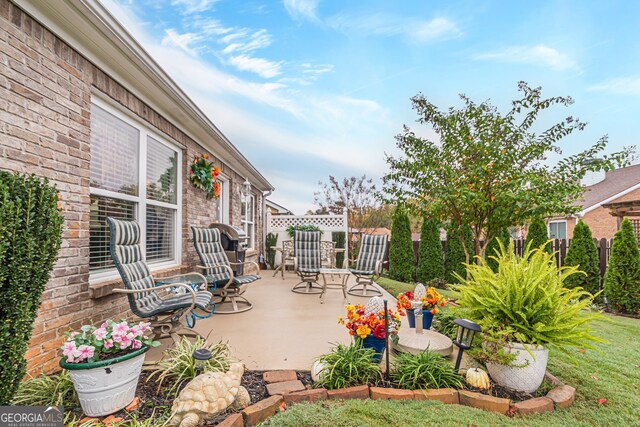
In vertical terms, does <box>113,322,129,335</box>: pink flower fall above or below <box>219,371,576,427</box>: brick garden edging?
above

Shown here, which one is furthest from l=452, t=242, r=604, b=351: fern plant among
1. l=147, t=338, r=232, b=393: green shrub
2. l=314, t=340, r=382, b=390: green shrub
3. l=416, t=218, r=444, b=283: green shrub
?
l=416, t=218, r=444, b=283: green shrub

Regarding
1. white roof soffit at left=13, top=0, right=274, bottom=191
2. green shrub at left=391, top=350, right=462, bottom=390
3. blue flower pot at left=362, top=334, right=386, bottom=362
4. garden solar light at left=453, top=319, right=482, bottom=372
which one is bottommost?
green shrub at left=391, top=350, right=462, bottom=390

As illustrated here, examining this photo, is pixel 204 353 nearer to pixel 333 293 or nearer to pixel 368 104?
pixel 333 293

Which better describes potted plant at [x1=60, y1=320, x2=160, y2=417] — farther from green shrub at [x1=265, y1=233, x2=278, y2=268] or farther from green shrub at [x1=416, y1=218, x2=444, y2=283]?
green shrub at [x1=265, y1=233, x2=278, y2=268]

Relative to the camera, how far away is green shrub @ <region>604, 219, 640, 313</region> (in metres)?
5.27

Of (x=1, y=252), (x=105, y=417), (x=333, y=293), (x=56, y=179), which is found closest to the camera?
(x=1, y=252)

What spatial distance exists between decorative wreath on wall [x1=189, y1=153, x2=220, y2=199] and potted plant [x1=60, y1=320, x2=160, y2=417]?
3.36 meters

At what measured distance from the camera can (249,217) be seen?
30.1 feet

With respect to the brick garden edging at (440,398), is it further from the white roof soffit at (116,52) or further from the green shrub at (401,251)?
the green shrub at (401,251)

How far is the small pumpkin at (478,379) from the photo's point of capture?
2.19 metres

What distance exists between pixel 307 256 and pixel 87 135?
4133 millimetres

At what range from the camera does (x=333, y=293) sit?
19.0ft

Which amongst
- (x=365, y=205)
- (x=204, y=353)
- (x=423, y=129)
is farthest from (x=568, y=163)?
(x=365, y=205)

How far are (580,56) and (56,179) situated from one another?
8.35m
